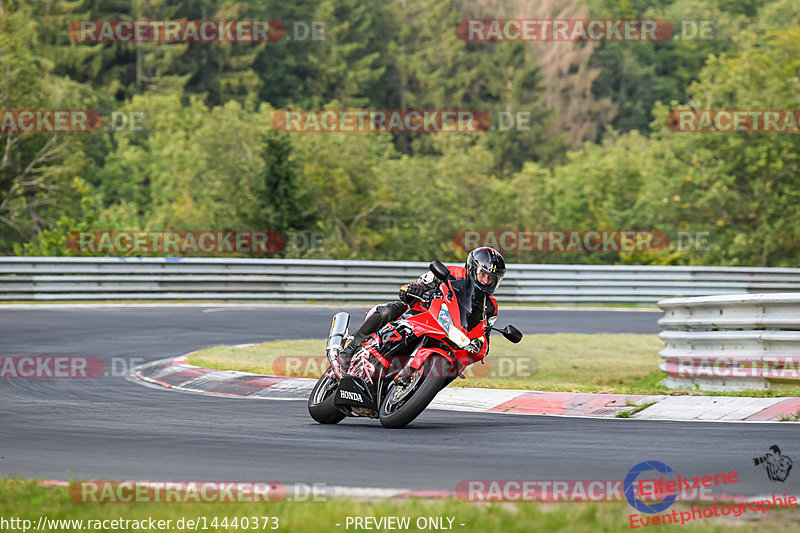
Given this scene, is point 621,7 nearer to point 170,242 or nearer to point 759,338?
point 170,242

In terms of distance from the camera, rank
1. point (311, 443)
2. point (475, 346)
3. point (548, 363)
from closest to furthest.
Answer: point (311, 443) < point (475, 346) < point (548, 363)

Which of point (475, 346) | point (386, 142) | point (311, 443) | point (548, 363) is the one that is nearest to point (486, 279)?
point (475, 346)

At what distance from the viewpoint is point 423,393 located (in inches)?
345

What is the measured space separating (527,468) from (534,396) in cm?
422

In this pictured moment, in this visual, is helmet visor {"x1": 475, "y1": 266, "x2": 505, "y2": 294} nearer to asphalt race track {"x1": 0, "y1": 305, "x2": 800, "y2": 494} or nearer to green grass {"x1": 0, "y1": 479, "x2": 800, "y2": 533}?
asphalt race track {"x1": 0, "y1": 305, "x2": 800, "y2": 494}

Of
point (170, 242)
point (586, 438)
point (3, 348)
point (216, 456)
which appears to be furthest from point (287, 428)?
point (170, 242)

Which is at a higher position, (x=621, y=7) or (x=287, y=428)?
(x=621, y=7)

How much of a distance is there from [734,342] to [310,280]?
14.7 m

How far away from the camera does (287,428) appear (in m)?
9.08

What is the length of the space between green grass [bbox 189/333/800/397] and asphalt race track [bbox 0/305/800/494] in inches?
73.6

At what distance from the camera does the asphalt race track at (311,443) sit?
681 centimetres

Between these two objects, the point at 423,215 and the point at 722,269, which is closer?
the point at 722,269

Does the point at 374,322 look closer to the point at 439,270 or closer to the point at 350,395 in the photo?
the point at 350,395

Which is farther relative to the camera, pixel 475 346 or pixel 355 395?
pixel 355 395
